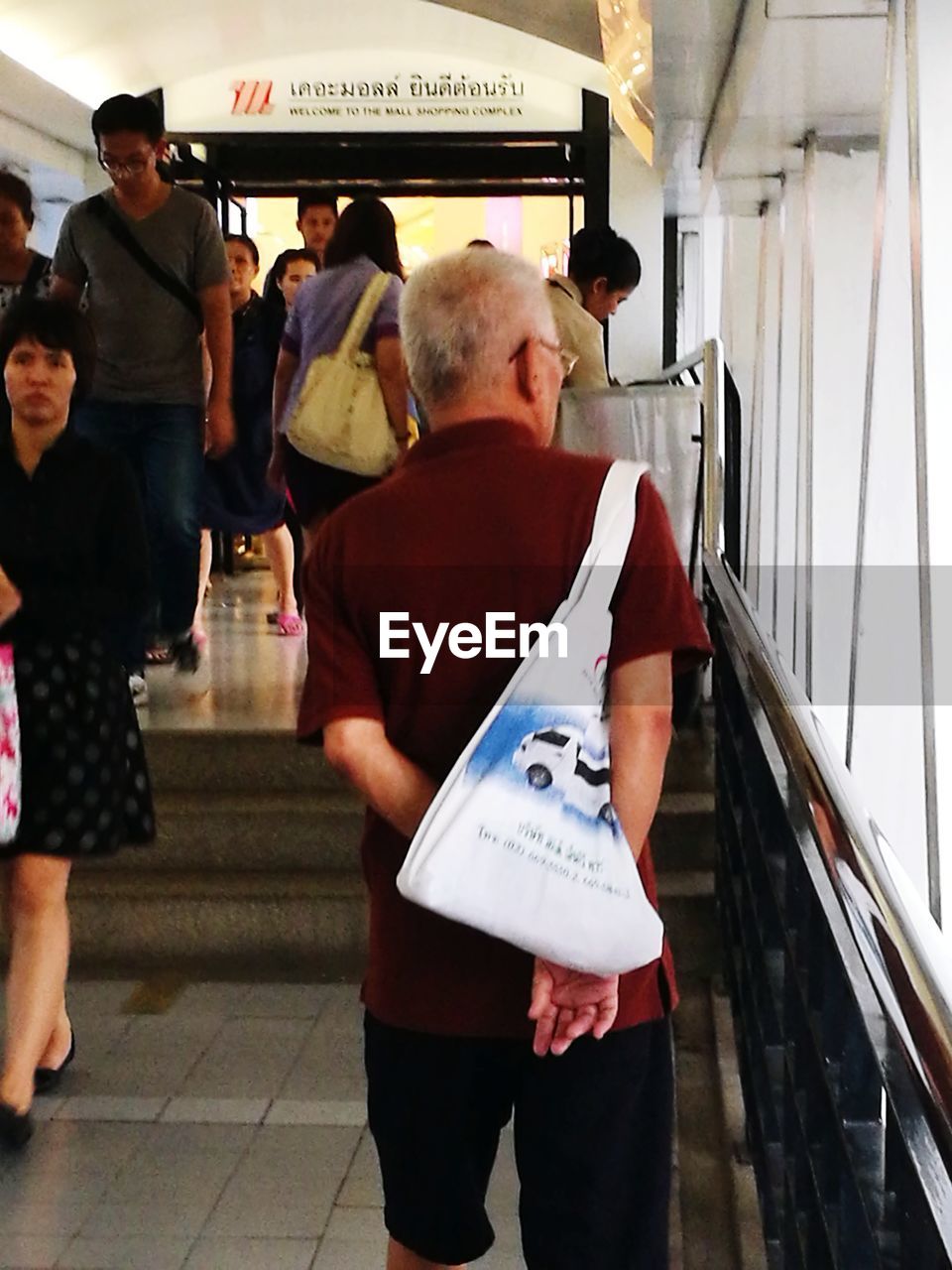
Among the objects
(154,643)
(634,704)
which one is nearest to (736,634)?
(634,704)

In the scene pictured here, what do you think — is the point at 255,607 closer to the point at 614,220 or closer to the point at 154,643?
the point at 154,643

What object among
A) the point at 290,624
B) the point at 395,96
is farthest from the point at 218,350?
the point at 395,96

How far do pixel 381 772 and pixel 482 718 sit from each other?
128mm

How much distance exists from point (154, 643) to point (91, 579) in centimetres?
269

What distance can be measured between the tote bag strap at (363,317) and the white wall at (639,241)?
20.6ft

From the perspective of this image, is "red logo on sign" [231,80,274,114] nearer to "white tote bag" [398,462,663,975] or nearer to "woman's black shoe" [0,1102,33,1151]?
"woman's black shoe" [0,1102,33,1151]

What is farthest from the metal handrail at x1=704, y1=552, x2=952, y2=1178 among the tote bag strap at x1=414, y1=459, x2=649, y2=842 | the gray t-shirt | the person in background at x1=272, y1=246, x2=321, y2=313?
the person in background at x1=272, y1=246, x2=321, y2=313

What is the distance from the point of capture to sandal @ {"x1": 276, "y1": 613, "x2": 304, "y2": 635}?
6.95m

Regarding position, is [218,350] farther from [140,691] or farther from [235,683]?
[235,683]

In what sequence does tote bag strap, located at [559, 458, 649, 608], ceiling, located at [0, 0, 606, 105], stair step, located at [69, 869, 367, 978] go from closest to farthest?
1. tote bag strap, located at [559, 458, 649, 608]
2. stair step, located at [69, 869, 367, 978]
3. ceiling, located at [0, 0, 606, 105]

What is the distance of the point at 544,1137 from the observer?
1.85 metres

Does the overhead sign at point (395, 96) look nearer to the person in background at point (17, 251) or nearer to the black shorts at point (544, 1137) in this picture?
the person in background at point (17, 251)

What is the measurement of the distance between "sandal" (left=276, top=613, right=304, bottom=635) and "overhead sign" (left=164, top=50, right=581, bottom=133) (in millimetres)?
4647

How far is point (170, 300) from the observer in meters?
4.71
